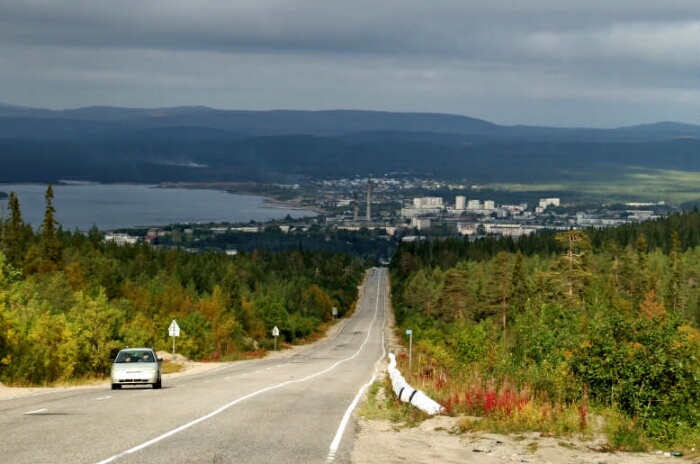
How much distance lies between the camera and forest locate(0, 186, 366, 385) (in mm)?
37594

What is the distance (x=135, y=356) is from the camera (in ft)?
111

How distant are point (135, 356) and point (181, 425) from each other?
14.1 meters

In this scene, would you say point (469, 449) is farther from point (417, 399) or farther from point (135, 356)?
point (135, 356)

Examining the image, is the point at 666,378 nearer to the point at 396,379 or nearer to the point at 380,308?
the point at 396,379

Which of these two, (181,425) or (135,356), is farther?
(135,356)

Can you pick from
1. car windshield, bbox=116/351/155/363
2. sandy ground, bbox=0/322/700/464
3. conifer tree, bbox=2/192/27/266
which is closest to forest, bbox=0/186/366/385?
conifer tree, bbox=2/192/27/266

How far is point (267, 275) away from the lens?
600 feet

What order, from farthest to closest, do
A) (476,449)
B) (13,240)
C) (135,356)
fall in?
(13,240), (135,356), (476,449)

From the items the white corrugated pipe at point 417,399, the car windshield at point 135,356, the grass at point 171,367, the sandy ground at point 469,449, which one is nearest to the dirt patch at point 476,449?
the sandy ground at point 469,449

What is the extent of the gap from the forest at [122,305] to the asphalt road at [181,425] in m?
5.83

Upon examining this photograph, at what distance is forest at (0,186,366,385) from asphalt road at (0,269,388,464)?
19.1 ft

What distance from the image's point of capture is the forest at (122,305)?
3759 cm

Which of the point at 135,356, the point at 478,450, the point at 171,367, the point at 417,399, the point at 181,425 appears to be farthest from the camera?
the point at 171,367

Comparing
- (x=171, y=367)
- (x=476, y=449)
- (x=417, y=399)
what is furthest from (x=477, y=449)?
(x=171, y=367)
